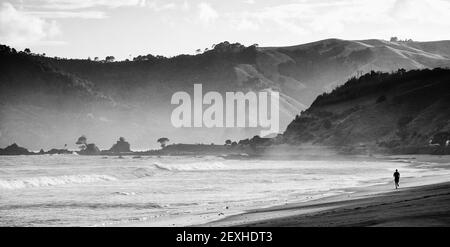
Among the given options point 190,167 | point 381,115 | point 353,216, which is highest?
point 381,115

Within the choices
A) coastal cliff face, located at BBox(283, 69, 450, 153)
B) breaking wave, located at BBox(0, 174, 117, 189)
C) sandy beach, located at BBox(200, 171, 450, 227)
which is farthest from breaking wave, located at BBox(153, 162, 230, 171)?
sandy beach, located at BBox(200, 171, 450, 227)

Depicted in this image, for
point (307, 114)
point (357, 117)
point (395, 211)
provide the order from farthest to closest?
1. point (307, 114)
2. point (357, 117)
3. point (395, 211)

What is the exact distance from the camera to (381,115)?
490 feet

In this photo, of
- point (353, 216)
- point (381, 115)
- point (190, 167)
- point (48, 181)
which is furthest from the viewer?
point (381, 115)

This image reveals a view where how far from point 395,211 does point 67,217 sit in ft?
40.9

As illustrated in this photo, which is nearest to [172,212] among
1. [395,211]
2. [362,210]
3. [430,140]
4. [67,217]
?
[67,217]

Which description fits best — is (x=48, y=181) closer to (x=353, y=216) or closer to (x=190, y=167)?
(x=190, y=167)

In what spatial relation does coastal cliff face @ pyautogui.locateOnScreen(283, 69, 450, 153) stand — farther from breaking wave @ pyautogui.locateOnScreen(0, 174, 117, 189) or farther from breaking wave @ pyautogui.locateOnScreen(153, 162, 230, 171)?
breaking wave @ pyautogui.locateOnScreen(0, 174, 117, 189)

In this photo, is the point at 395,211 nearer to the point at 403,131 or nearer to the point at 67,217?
the point at 67,217

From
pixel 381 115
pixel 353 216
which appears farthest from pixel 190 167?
pixel 381 115

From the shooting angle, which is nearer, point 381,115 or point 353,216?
point 353,216

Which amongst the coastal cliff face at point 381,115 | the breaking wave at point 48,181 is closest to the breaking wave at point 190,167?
the breaking wave at point 48,181

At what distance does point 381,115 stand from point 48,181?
104m

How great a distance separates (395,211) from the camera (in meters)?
21.4
